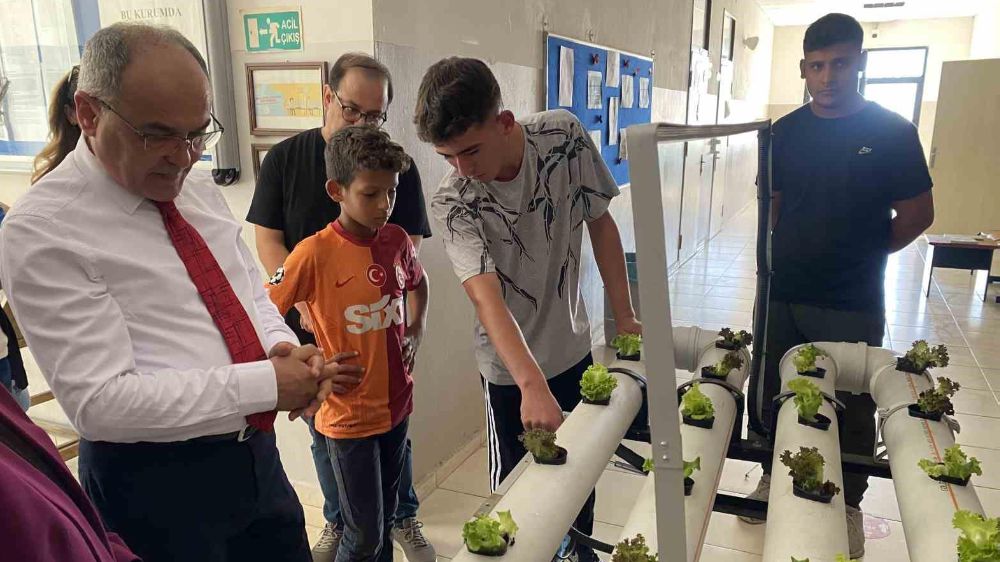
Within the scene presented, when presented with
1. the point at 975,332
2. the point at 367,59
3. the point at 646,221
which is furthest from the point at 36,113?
the point at 975,332

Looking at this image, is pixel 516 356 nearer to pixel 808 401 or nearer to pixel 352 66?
pixel 808 401

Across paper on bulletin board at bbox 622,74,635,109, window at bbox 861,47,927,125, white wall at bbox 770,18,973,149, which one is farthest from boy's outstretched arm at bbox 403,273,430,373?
window at bbox 861,47,927,125

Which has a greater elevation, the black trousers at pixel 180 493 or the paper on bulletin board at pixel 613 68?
the paper on bulletin board at pixel 613 68

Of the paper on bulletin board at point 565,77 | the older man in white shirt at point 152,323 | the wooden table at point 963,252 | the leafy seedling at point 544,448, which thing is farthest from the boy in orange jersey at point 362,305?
the wooden table at point 963,252

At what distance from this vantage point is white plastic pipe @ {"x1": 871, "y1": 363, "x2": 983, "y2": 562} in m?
0.96

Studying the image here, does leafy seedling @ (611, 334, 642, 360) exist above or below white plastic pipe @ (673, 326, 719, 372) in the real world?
above

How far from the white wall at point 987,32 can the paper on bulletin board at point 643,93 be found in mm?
6347

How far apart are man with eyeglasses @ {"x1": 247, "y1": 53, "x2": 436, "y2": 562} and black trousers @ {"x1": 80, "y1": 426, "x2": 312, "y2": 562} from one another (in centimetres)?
67

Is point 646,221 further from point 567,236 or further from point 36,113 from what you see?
point 36,113

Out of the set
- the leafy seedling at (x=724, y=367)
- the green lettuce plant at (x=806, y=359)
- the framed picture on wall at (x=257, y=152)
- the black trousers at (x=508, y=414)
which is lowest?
the black trousers at (x=508, y=414)

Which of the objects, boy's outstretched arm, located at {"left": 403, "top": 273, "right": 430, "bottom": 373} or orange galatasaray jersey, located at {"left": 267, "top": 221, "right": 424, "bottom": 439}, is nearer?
orange galatasaray jersey, located at {"left": 267, "top": 221, "right": 424, "bottom": 439}

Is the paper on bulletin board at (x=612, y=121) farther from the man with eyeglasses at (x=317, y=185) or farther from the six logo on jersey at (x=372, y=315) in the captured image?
the six logo on jersey at (x=372, y=315)

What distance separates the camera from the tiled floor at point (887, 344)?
2.43 m

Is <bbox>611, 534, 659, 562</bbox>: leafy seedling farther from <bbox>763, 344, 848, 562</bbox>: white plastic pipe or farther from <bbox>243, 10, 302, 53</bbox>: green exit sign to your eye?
<bbox>243, 10, 302, 53</bbox>: green exit sign
